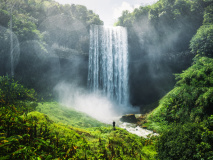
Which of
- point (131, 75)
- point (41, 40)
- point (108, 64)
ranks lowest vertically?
point (131, 75)

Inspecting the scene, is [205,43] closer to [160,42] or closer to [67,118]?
[160,42]

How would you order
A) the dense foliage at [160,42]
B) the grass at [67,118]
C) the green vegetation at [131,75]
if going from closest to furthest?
the green vegetation at [131,75] < the grass at [67,118] < the dense foliage at [160,42]

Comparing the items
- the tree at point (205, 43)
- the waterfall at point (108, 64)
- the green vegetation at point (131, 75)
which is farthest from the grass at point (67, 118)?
the tree at point (205, 43)

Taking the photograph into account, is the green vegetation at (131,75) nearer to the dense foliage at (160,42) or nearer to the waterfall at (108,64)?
the dense foliage at (160,42)

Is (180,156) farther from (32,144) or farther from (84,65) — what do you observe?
(84,65)

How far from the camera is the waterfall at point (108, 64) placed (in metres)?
25.5

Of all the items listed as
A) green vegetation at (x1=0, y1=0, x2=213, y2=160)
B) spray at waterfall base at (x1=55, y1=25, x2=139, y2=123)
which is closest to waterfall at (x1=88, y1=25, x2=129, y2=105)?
spray at waterfall base at (x1=55, y1=25, x2=139, y2=123)

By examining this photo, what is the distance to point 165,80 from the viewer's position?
82.5 ft

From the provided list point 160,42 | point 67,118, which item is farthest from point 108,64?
point 67,118

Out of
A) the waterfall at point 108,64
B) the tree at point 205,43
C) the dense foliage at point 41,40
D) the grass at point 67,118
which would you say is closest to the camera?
the grass at point 67,118

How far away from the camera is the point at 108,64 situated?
85.5ft

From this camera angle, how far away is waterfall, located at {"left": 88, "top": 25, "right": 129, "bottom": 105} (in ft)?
83.6

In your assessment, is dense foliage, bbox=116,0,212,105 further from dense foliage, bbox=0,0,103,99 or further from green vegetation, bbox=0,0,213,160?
dense foliage, bbox=0,0,103,99

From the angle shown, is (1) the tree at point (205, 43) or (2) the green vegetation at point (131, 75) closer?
(2) the green vegetation at point (131, 75)
